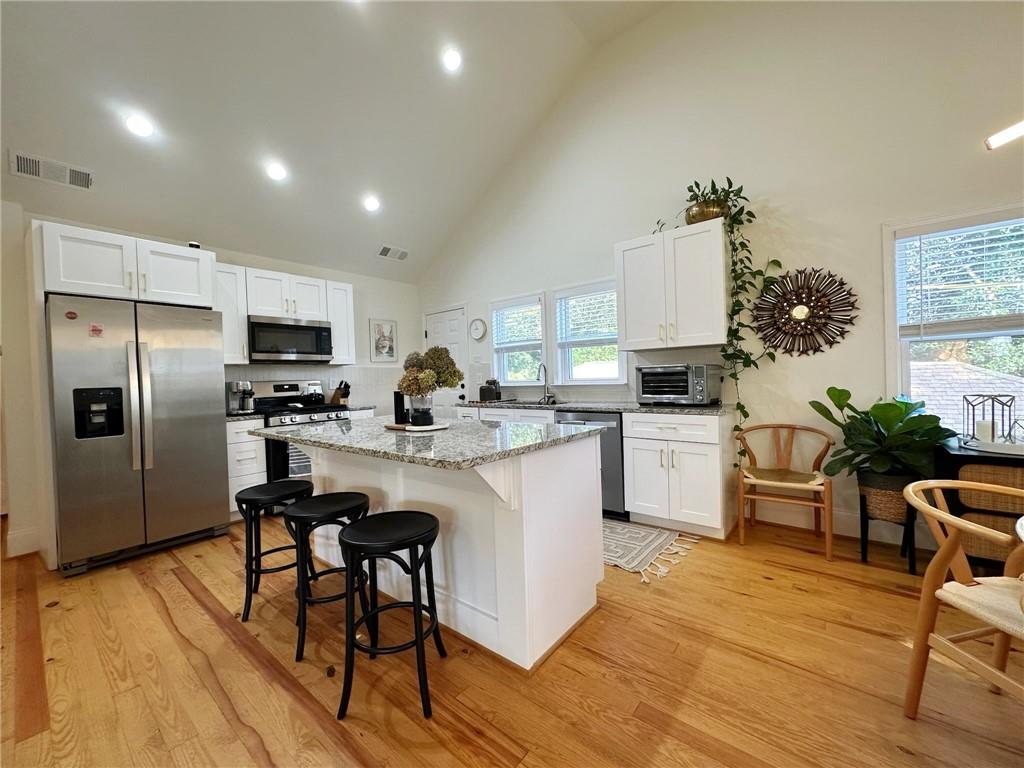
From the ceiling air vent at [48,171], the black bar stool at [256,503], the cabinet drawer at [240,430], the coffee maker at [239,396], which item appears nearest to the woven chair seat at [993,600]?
the black bar stool at [256,503]

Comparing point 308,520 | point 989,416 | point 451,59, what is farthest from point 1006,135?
point 451,59

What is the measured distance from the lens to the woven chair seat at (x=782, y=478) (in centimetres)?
262

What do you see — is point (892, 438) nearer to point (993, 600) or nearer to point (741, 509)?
point (741, 509)

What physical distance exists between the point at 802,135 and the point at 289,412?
187 inches

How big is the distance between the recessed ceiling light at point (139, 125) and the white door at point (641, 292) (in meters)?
3.64

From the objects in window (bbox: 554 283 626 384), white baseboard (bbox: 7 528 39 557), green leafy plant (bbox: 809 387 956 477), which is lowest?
white baseboard (bbox: 7 528 39 557)

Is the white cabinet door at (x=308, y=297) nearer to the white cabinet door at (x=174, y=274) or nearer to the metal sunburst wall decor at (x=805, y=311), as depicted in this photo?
the white cabinet door at (x=174, y=274)

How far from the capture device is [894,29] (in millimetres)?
A: 2631

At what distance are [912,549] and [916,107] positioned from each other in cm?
272

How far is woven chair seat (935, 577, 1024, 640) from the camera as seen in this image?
43.9 inches

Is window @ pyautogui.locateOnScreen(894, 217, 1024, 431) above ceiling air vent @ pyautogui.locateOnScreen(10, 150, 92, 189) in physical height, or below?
below

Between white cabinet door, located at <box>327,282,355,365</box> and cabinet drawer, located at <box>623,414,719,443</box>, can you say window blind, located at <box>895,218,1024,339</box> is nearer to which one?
cabinet drawer, located at <box>623,414,719,443</box>

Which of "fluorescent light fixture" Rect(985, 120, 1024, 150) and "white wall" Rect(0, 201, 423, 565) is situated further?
"white wall" Rect(0, 201, 423, 565)

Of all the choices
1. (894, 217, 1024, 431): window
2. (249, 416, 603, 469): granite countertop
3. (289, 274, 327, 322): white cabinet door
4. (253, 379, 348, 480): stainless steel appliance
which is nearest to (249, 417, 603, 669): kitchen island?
(249, 416, 603, 469): granite countertop
